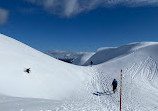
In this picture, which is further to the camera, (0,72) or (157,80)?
(157,80)

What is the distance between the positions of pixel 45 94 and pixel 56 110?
19.6ft

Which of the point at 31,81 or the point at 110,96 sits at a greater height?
the point at 31,81

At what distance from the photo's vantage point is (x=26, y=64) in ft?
49.1

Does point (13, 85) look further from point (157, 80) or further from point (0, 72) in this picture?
point (157, 80)

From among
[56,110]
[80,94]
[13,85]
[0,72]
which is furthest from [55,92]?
[56,110]

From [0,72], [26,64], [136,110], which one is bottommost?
[136,110]

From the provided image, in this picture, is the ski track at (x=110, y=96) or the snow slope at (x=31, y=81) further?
the snow slope at (x=31, y=81)

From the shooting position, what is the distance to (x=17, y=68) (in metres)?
13.5

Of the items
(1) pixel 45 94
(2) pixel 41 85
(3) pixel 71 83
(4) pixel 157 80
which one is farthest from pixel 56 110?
(4) pixel 157 80

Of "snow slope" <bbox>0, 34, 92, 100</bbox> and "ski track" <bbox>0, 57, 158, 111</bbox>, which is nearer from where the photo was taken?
"ski track" <bbox>0, 57, 158, 111</bbox>

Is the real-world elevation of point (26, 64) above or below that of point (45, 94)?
above

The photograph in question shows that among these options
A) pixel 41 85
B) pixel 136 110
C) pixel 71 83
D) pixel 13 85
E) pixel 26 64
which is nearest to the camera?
pixel 136 110

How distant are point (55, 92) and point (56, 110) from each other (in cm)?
661

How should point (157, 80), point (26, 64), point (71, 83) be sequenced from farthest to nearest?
point (157, 80) < point (71, 83) < point (26, 64)
